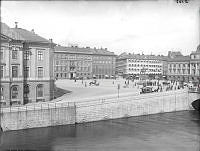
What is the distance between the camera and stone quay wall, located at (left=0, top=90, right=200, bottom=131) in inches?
1261

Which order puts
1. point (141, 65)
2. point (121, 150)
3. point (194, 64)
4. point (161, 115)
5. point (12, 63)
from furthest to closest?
point (141, 65), point (194, 64), point (161, 115), point (12, 63), point (121, 150)

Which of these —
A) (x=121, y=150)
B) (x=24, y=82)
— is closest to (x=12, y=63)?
(x=24, y=82)

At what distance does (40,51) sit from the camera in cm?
4078

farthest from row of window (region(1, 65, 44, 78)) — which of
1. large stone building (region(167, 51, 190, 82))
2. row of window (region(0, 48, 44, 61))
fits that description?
large stone building (region(167, 51, 190, 82))

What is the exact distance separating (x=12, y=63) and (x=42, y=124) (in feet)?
30.3

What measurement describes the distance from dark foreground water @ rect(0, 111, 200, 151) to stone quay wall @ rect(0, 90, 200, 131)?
3.04ft

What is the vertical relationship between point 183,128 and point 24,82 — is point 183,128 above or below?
below

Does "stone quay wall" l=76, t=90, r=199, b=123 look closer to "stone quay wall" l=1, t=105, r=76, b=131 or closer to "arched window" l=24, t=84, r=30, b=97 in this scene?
"stone quay wall" l=1, t=105, r=76, b=131

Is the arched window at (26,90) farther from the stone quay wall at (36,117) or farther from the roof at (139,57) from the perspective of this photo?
the roof at (139,57)

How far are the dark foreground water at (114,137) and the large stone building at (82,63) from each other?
51035mm

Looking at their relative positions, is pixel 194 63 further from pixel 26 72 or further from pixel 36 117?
pixel 36 117

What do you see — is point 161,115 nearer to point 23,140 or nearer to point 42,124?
point 42,124

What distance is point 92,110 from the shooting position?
3778 cm

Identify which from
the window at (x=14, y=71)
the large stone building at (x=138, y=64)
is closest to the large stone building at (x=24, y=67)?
the window at (x=14, y=71)
